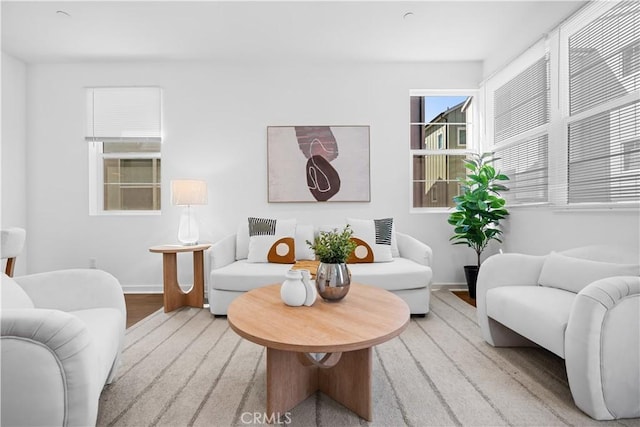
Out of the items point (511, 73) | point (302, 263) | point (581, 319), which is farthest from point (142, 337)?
point (511, 73)

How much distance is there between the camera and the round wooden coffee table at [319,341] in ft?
4.17

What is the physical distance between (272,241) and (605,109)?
2757 millimetres

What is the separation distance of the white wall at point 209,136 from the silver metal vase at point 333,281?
1987 millimetres

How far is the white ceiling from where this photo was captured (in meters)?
2.68

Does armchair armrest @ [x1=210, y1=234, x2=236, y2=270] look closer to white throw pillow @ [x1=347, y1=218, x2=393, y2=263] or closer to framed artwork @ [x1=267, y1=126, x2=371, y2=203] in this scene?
framed artwork @ [x1=267, y1=126, x2=371, y2=203]

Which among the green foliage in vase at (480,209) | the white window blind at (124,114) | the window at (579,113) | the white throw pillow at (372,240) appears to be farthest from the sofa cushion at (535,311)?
the white window blind at (124,114)

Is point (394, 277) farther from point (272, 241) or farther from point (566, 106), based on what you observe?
point (566, 106)

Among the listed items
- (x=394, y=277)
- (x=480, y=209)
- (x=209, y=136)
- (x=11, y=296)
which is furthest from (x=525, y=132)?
(x=11, y=296)

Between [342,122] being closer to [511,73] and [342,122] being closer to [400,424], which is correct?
[511,73]

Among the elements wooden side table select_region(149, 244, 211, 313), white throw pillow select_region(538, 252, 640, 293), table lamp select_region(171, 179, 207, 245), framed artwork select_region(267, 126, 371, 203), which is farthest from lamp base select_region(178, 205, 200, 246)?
white throw pillow select_region(538, 252, 640, 293)

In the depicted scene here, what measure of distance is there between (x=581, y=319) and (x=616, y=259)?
2.72 feet

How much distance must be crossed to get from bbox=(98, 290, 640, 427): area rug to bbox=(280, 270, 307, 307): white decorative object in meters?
0.48

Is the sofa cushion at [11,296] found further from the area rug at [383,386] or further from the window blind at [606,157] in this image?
the window blind at [606,157]

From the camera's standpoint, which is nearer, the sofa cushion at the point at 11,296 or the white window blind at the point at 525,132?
the sofa cushion at the point at 11,296
